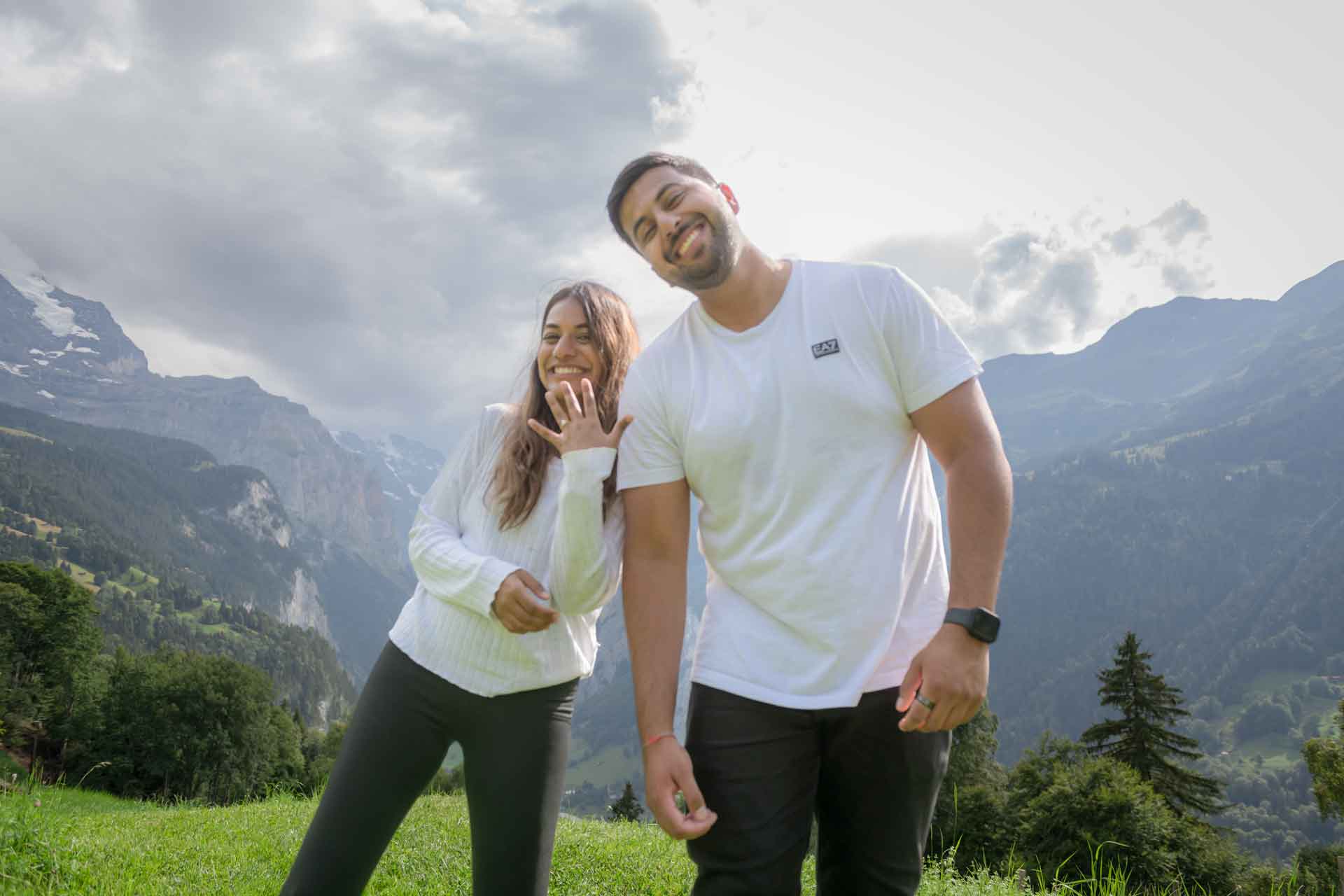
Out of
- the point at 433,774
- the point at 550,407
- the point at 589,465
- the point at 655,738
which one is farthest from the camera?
the point at 550,407

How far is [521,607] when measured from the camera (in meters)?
3.15

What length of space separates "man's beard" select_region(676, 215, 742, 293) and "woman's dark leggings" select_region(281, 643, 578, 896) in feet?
6.00

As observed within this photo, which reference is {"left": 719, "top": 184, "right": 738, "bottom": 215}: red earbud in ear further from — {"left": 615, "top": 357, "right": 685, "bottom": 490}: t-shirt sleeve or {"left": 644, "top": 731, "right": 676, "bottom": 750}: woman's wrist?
{"left": 644, "top": 731, "right": 676, "bottom": 750}: woman's wrist

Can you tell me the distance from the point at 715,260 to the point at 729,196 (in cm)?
45

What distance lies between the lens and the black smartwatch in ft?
8.13

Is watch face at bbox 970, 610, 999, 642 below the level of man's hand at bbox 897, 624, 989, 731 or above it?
above

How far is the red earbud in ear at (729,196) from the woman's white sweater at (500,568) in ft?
3.61

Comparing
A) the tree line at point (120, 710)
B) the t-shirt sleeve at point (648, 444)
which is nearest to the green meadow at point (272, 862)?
the t-shirt sleeve at point (648, 444)

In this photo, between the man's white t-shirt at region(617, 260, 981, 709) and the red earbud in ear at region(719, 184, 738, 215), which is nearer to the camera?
the man's white t-shirt at region(617, 260, 981, 709)

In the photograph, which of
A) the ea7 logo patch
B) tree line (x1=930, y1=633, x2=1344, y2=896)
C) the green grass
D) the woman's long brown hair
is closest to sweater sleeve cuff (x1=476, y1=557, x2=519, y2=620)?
the woman's long brown hair

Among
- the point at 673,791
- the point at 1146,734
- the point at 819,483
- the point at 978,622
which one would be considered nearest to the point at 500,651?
the point at 673,791

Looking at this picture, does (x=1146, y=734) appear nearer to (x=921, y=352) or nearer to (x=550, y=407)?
(x=550, y=407)

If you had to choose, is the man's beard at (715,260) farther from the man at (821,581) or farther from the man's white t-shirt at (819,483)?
the man's white t-shirt at (819,483)

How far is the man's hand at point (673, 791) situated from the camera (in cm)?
259
